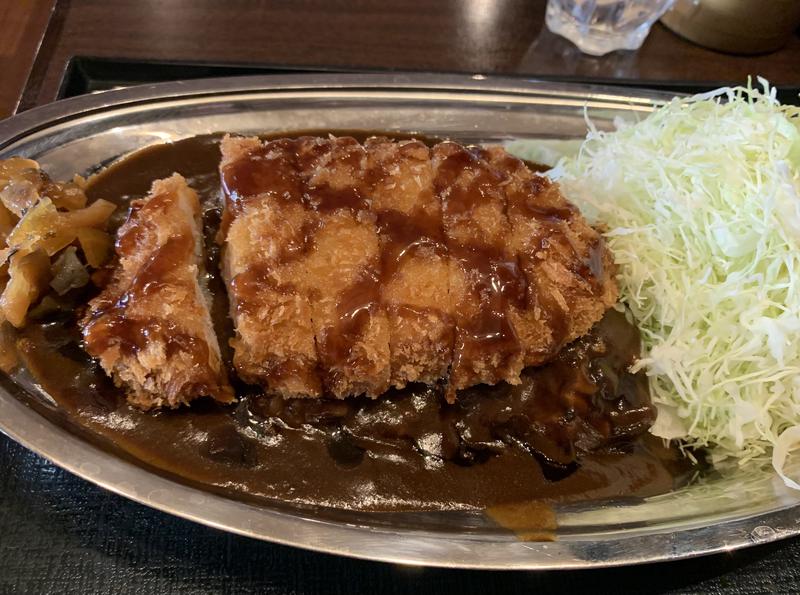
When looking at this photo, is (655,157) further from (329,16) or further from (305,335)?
(329,16)

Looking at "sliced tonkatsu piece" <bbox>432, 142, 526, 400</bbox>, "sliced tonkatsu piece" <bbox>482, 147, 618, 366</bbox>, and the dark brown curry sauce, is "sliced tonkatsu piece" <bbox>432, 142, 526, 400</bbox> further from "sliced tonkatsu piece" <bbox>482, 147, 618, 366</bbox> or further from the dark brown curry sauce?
the dark brown curry sauce

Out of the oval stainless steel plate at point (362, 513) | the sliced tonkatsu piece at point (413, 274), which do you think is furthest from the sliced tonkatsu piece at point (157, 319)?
the sliced tonkatsu piece at point (413, 274)

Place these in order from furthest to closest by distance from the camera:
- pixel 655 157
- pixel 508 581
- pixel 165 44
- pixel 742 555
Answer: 1. pixel 165 44
2. pixel 655 157
3. pixel 742 555
4. pixel 508 581

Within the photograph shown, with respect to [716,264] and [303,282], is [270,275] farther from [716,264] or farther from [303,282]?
[716,264]

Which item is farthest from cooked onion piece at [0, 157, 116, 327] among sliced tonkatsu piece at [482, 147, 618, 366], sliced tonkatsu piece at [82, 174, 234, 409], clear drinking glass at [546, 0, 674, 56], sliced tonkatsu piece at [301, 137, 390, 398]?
clear drinking glass at [546, 0, 674, 56]

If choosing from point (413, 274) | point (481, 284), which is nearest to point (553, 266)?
point (481, 284)

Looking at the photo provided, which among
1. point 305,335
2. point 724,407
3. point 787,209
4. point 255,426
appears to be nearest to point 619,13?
point 787,209
